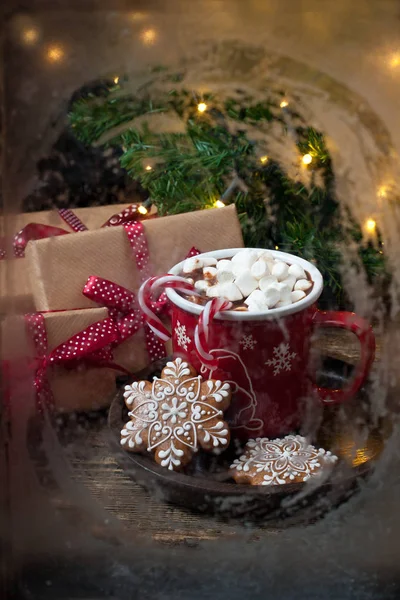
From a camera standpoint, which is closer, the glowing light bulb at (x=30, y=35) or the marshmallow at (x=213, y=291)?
the glowing light bulb at (x=30, y=35)

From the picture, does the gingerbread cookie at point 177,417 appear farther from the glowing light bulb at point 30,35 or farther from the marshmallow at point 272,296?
the glowing light bulb at point 30,35

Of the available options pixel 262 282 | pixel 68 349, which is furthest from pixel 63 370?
pixel 262 282

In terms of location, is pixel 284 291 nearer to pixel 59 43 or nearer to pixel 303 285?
pixel 303 285

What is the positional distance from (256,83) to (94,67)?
7cm

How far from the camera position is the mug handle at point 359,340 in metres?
0.33

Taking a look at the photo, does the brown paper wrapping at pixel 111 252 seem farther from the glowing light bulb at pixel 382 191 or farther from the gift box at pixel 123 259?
the glowing light bulb at pixel 382 191

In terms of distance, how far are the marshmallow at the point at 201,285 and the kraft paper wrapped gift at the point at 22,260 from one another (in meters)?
0.07

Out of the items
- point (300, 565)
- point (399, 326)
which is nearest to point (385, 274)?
point (399, 326)

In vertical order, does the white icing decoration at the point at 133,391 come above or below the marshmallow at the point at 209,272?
below

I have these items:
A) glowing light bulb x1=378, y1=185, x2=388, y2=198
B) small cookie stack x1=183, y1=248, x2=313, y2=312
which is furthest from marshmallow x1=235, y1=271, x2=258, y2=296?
glowing light bulb x1=378, y1=185, x2=388, y2=198

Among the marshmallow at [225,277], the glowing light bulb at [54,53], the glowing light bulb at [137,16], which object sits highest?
the glowing light bulb at [137,16]

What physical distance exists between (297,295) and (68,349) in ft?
0.45

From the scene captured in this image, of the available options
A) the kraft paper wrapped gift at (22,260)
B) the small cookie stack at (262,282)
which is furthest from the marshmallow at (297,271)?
the kraft paper wrapped gift at (22,260)

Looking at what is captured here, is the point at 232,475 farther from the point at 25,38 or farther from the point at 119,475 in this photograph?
the point at 25,38
